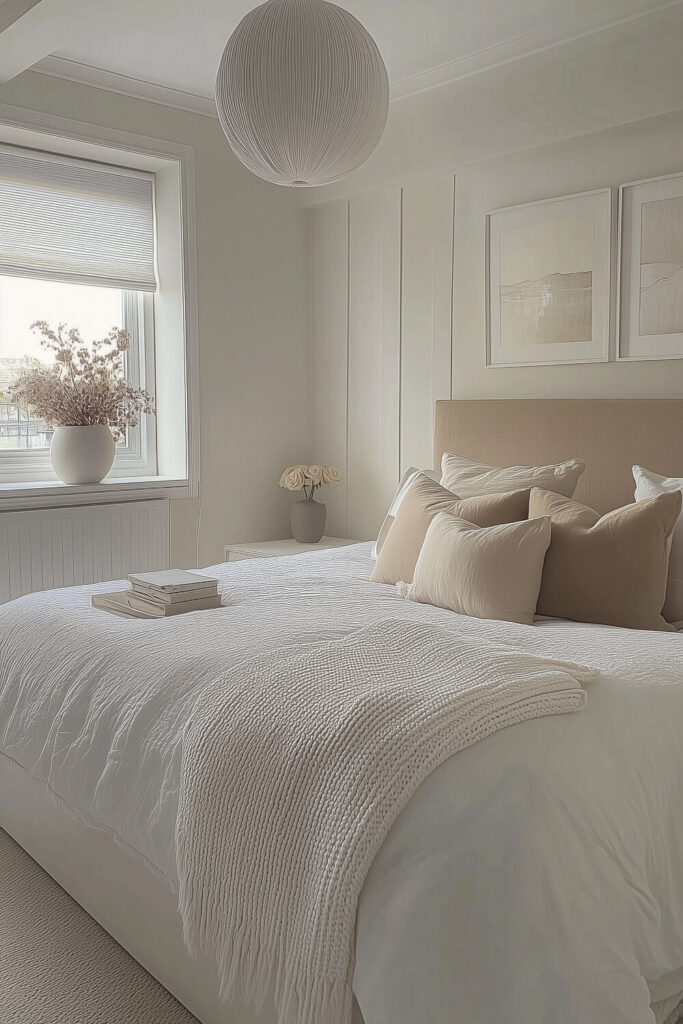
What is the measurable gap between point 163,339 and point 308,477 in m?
0.95

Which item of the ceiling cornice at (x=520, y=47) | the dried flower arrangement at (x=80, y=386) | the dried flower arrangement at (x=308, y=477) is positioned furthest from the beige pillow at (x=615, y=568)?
the dried flower arrangement at (x=80, y=386)

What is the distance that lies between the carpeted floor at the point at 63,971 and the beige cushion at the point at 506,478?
5.70 feet

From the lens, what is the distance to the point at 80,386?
12.6 ft

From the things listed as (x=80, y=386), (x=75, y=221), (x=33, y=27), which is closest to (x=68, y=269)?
(x=75, y=221)

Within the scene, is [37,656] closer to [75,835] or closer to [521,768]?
[75,835]

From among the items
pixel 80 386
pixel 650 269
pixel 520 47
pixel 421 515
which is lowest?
pixel 421 515

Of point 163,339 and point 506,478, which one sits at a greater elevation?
point 163,339

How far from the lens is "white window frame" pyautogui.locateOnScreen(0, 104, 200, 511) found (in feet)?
12.2

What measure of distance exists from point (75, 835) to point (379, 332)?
2753mm

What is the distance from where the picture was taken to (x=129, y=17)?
316 centimetres

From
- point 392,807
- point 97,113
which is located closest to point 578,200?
point 97,113

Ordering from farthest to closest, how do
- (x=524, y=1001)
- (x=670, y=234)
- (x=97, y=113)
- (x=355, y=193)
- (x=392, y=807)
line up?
(x=355, y=193) < (x=97, y=113) < (x=670, y=234) < (x=392, y=807) < (x=524, y=1001)

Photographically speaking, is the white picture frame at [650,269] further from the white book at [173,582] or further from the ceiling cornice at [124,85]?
the ceiling cornice at [124,85]

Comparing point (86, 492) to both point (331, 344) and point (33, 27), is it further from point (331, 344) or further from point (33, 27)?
point (33, 27)
